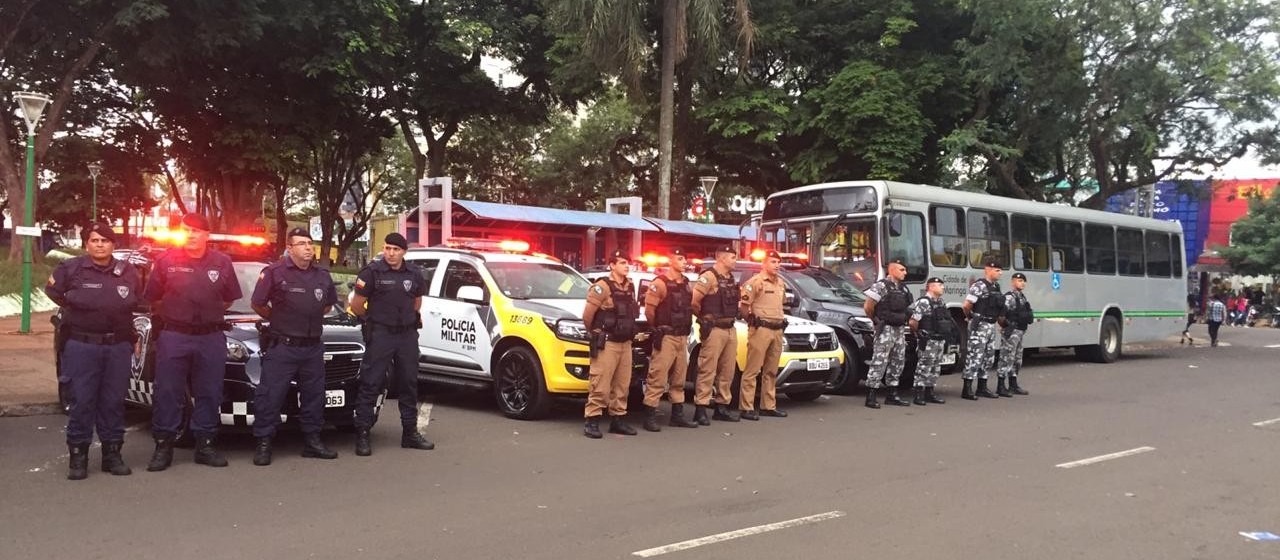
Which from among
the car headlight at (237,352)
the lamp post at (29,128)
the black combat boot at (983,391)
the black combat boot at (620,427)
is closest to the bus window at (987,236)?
the black combat boot at (983,391)

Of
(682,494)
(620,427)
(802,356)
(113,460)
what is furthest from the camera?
(802,356)

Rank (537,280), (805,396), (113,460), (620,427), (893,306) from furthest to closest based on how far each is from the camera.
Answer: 1. (805,396)
2. (893,306)
3. (537,280)
4. (620,427)
5. (113,460)

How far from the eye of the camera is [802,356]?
10508 mm

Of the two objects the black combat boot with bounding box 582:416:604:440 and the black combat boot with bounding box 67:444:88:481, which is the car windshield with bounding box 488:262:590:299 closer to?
the black combat boot with bounding box 582:416:604:440

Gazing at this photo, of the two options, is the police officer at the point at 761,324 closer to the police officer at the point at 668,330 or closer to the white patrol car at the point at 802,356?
the white patrol car at the point at 802,356

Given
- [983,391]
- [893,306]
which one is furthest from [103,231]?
[983,391]

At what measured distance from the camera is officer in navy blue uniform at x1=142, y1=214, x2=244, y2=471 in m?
6.70

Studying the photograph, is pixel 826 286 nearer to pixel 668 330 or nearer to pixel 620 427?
pixel 668 330

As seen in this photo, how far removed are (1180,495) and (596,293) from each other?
471cm

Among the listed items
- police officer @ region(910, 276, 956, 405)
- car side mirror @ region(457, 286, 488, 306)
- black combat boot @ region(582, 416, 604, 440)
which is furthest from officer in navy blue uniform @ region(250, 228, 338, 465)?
police officer @ region(910, 276, 956, 405)

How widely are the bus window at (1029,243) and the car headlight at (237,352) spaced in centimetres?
1293

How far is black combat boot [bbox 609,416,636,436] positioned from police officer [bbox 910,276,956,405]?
4067mm

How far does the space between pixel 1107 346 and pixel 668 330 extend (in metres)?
13.2

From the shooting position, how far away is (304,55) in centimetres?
2305
